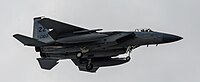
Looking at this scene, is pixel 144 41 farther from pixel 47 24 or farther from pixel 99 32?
pixel 47 24

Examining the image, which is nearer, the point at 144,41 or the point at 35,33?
the point at 144,41

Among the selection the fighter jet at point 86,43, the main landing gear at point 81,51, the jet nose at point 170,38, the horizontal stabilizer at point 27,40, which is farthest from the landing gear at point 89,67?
the jet nose at point 170,38

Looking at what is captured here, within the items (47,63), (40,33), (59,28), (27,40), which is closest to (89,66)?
(47,63)

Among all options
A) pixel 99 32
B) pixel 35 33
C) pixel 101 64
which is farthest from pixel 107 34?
pixel 35 33

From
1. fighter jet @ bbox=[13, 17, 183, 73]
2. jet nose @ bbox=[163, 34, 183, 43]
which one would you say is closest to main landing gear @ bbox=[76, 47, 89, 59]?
fighter jet @ bbox=[13, 17, 183, 73]

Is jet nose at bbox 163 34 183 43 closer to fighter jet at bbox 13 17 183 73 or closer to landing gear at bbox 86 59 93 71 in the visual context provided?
fighter jet at bbox 13 17 183 73

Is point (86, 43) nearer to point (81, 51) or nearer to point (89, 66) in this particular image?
point (81, 51)

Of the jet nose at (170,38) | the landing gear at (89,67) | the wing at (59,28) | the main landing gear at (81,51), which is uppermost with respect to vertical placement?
the wing at (59,28)

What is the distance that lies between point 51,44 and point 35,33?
3498 millimetres

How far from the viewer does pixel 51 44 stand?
42.8m

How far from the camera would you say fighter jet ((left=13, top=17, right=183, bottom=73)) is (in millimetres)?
41344

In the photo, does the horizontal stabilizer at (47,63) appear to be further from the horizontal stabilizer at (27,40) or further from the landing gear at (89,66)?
the landing gear at (89,66)

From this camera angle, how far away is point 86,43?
1654 inches

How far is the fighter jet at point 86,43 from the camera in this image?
41.3 metres
